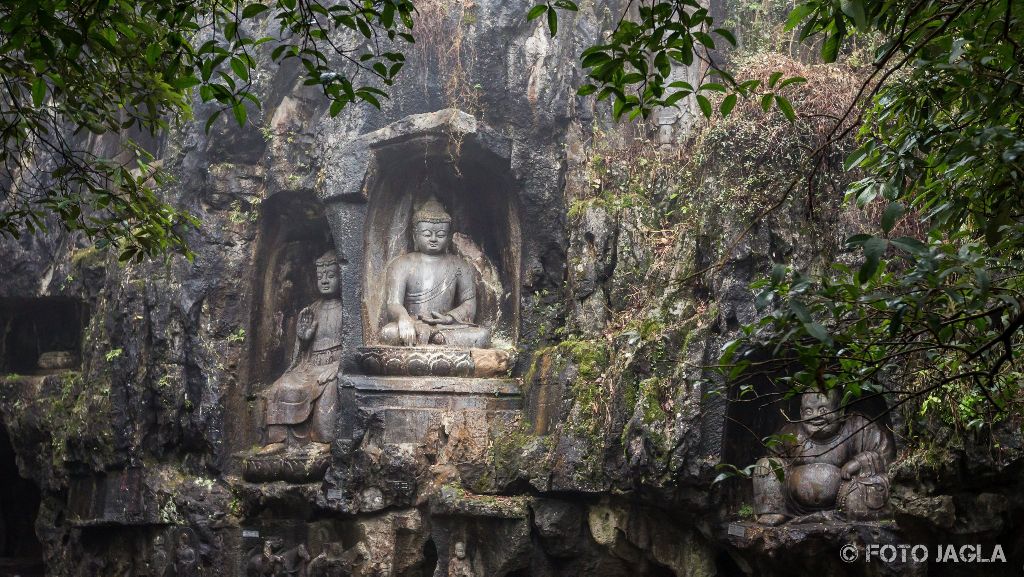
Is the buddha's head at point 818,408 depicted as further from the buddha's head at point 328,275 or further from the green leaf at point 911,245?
the buddha's head at point 328,275

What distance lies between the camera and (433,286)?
33.9ft

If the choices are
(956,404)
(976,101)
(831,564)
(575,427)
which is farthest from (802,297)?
(575,427)

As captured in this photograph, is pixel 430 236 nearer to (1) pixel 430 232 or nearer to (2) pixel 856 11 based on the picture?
(1) pixel 430 232

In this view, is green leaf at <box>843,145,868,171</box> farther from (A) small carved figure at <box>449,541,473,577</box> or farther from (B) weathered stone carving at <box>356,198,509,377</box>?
(B) weathered stone carving at <box>356,198,509,377</box>

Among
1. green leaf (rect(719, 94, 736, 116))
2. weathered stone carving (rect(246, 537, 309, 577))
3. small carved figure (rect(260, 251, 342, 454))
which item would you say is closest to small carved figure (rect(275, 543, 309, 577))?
weathered stone carving (rect(246, 537, 309, 577))

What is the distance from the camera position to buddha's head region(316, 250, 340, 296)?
10.6 metres

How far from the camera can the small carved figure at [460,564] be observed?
319 inches

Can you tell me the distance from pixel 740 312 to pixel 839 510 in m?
1.59

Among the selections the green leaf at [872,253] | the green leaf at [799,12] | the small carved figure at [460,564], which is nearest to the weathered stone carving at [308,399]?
the small carved figure at [460,564]

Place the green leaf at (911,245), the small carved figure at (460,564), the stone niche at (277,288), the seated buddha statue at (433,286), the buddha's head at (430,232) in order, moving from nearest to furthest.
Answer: the green leaf at (911,245), the small carved figure at (460,564), the seated buddha statue at (433,286), the stone niche at (277,288), the buddha's head at (430,232)

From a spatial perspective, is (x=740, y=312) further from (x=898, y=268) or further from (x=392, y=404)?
(x=392, y=404)

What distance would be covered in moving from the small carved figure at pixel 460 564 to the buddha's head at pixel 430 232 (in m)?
3.43

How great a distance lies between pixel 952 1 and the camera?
3.70 meters

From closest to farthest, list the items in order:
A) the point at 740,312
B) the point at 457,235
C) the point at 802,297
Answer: the point at 802,297 → the point at 740,312 → the point at 457,235
